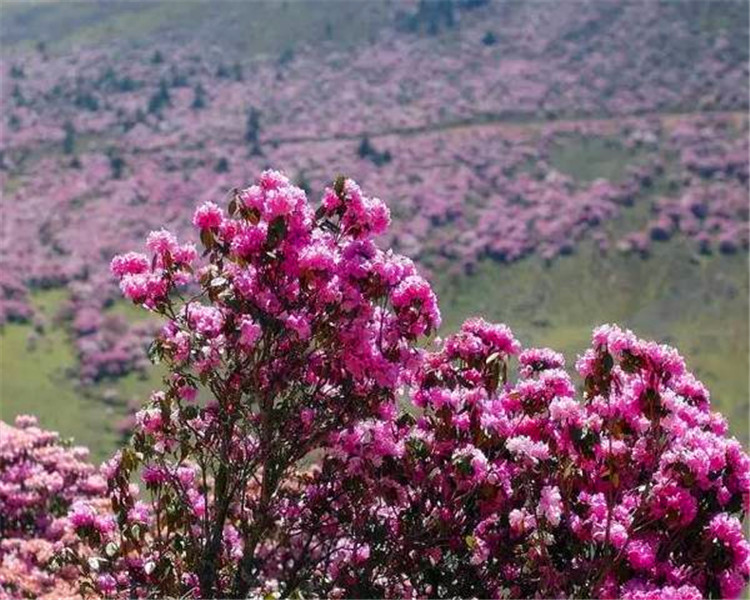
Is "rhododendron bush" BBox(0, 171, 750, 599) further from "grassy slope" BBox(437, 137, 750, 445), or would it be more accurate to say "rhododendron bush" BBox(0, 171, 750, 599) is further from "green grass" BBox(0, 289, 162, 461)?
"grassy slope" BBox(437, 137, 750, 445)

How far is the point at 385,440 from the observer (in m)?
9.74

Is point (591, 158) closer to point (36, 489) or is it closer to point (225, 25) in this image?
point (225, 25)

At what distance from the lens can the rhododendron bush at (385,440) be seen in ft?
29.0

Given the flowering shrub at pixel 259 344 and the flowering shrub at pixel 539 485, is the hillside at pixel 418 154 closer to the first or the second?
the flowering shrub at pixel 259 344

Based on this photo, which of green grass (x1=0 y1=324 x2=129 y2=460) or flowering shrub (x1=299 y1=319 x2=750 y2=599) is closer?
flowering shrub (x1=299 y1=319 x2=750 y2=599)

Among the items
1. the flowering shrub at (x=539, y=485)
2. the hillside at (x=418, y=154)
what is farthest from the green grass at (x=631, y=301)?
the flowering shrub at (x=539, y=485)

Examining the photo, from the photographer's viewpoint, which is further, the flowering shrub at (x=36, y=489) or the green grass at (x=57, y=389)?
the green grass at (x=57, y=389)

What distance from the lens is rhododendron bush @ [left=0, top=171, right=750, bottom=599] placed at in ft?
29.0

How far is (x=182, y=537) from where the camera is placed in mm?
10195

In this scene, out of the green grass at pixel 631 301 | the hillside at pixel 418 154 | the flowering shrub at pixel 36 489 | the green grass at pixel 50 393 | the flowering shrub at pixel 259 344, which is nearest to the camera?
the flowering shrub at pixel 259 344

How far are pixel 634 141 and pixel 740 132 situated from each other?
43.4ft

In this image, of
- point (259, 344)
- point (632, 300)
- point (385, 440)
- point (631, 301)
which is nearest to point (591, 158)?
point (632, 300)

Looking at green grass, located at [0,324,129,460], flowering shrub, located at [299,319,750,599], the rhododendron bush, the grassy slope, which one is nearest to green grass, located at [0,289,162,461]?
green grass, located at [0,324,129,460]

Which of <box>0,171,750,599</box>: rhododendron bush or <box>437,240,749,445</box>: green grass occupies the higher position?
<box>0,171,750,599</box>: rhododendron bush
